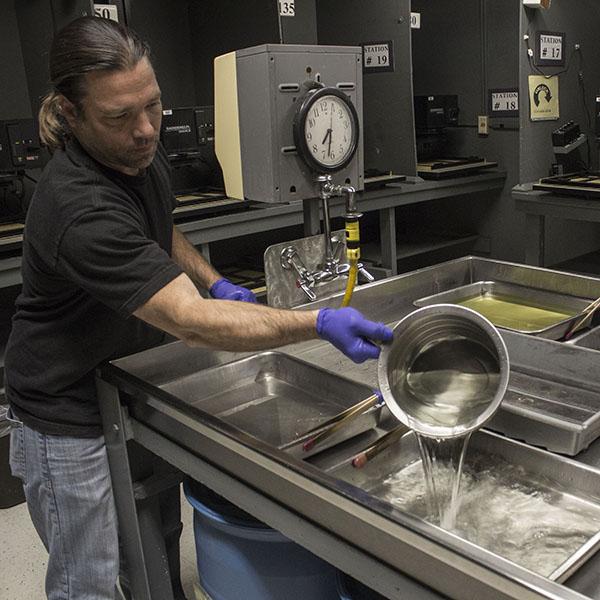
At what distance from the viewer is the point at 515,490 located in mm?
1096

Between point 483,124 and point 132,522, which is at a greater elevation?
point 483,124

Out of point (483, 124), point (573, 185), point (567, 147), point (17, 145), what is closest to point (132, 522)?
point (17, 145)

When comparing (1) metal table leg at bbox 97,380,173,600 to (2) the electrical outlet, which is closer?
(1) metal table leg at bbox 97,380,173,600

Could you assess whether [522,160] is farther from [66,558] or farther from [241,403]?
[66,558]

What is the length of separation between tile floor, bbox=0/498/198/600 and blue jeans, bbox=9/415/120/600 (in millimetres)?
563

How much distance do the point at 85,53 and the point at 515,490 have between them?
102cm

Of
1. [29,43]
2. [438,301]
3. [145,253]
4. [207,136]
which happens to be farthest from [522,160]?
[145,253]

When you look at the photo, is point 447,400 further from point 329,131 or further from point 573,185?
point 573,185

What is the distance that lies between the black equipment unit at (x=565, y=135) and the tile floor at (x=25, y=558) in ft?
8.22

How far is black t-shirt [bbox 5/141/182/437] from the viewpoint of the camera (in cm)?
112

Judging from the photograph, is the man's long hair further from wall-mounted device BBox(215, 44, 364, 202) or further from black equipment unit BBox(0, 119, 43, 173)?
black equipment unit BBox(0, 119, 43, 173)

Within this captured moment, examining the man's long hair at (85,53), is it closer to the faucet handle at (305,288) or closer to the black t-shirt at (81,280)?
the black t-shirt at (81,280)

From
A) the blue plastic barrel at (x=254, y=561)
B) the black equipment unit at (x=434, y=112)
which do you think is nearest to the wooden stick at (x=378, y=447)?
the blue plastic barrel at (x=254, y=561)

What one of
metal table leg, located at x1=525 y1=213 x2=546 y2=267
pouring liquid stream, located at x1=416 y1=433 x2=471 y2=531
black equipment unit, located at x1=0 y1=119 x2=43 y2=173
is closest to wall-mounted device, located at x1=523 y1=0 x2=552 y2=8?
metal table leg, located at x1=525 y1=213 x2=546 y2=267
